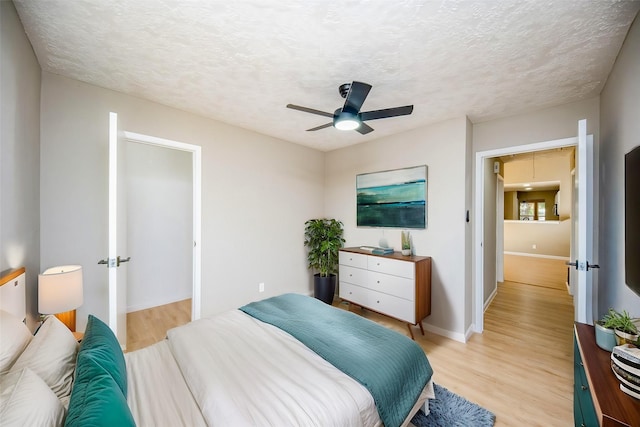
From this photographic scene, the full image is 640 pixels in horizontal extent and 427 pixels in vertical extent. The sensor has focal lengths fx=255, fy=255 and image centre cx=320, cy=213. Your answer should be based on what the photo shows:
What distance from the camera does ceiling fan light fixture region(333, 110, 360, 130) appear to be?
6.63 ft

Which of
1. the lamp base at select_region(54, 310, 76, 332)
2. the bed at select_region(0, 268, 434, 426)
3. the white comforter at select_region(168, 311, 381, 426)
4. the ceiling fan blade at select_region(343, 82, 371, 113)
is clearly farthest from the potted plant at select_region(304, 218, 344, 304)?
the lamp base at select_region(54, 310, 76, 332)

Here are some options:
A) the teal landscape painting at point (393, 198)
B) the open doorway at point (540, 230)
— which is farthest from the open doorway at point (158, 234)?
the open doorway at point (540, 230)

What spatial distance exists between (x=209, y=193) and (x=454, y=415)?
307 centimetres

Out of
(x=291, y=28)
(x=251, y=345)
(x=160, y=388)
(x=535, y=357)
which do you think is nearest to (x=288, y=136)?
(x=291, y=28)

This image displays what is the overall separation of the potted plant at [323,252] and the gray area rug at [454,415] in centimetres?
211

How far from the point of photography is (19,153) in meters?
1.62

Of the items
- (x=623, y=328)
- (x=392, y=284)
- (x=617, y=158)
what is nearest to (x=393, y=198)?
(x=392, y=284)

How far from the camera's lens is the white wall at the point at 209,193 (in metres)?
2.13

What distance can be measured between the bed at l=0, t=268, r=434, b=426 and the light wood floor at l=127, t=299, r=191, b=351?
54.1 inches

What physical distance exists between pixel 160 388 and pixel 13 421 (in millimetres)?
628

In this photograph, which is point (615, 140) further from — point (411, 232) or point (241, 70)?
point (241, 70)

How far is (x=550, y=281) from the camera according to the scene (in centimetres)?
504

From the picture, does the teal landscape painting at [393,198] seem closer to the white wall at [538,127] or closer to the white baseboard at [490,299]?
the white wall at [538,127]

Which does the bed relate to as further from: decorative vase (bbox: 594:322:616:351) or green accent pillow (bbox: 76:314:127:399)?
decorative vase (bbox: 594:322:616:351)
